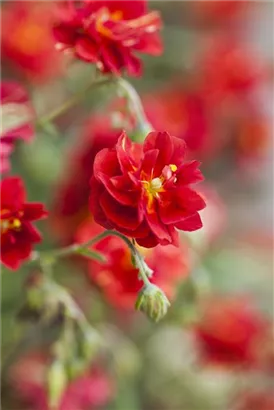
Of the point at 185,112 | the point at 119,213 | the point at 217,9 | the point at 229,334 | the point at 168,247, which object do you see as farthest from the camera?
the point at 217,9

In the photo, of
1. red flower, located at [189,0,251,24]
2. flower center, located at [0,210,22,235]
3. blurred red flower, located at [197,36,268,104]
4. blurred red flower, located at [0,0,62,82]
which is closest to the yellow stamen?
flower center, located at [0,210,22,235]

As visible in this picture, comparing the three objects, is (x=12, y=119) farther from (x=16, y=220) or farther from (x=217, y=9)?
(x=217, y=9)

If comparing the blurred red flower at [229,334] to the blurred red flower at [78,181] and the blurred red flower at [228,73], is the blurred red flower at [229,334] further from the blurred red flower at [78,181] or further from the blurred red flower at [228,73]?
the blurred red flower at [228,73]

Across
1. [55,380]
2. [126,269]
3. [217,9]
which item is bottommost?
[55,380]

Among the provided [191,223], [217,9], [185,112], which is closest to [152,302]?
[191,223]

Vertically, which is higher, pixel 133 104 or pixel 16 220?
pixel 133 104

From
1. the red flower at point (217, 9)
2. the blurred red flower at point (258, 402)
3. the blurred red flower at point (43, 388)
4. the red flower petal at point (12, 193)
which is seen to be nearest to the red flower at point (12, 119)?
the red flower petal at point (12, 193)

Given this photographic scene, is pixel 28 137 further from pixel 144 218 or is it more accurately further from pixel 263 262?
pixel 263 262
